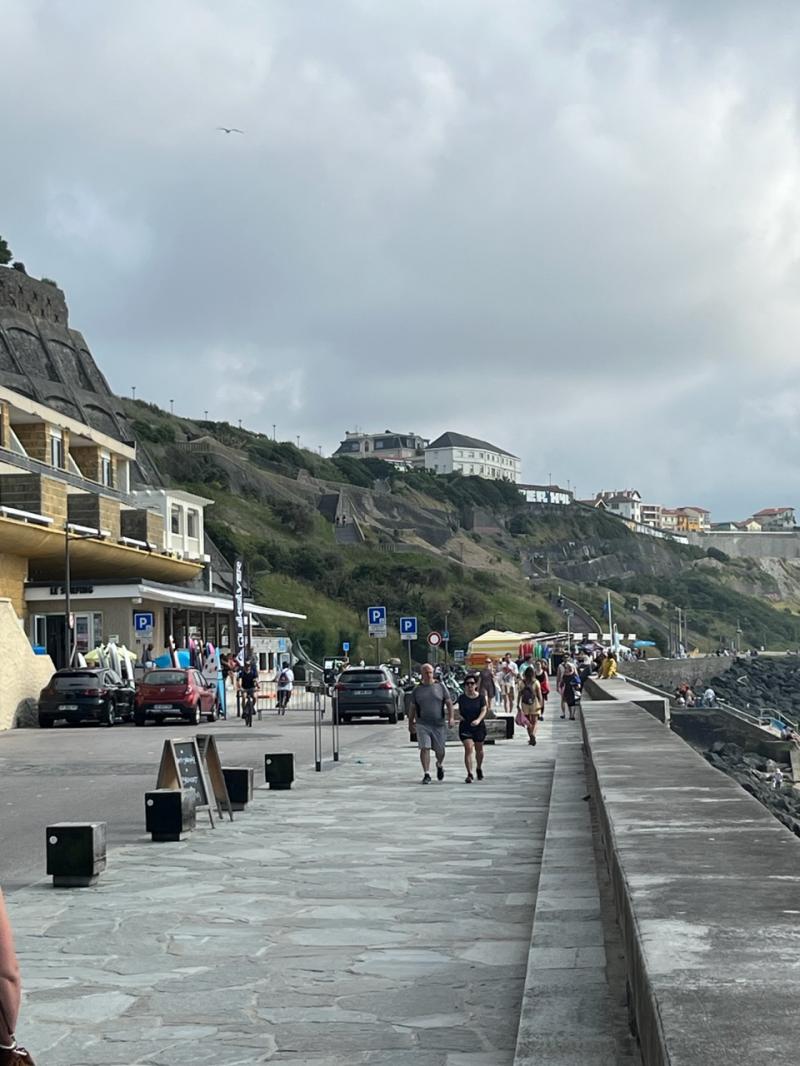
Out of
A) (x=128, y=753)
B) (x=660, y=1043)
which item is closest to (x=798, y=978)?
(x=660, y=1043)

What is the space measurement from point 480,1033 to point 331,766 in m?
16.8

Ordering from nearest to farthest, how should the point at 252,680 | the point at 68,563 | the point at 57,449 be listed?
the point at 252,680, the point at 68,563, the point at 57,449

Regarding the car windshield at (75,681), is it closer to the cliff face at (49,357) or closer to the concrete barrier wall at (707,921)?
the concrete barrier wall at (707,921)

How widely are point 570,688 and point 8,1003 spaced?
128 ft

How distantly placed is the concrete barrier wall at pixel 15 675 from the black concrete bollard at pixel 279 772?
60.1ft

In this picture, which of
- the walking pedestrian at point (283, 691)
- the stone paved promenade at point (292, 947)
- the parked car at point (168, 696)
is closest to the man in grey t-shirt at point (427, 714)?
the stone paved promenade at point (292, 947)

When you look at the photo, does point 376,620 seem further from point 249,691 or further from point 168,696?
point 168,696

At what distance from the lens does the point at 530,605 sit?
146m

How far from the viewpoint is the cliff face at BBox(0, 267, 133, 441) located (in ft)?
282

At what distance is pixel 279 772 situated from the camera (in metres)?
19.4

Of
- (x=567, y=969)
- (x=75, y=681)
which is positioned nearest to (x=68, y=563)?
(x=75, y=681)

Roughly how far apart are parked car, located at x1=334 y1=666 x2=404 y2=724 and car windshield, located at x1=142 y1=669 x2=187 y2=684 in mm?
4089

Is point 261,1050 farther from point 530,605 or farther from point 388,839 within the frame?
point 530,605

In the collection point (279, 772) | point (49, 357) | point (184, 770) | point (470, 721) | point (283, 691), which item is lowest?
point (279, 772)
